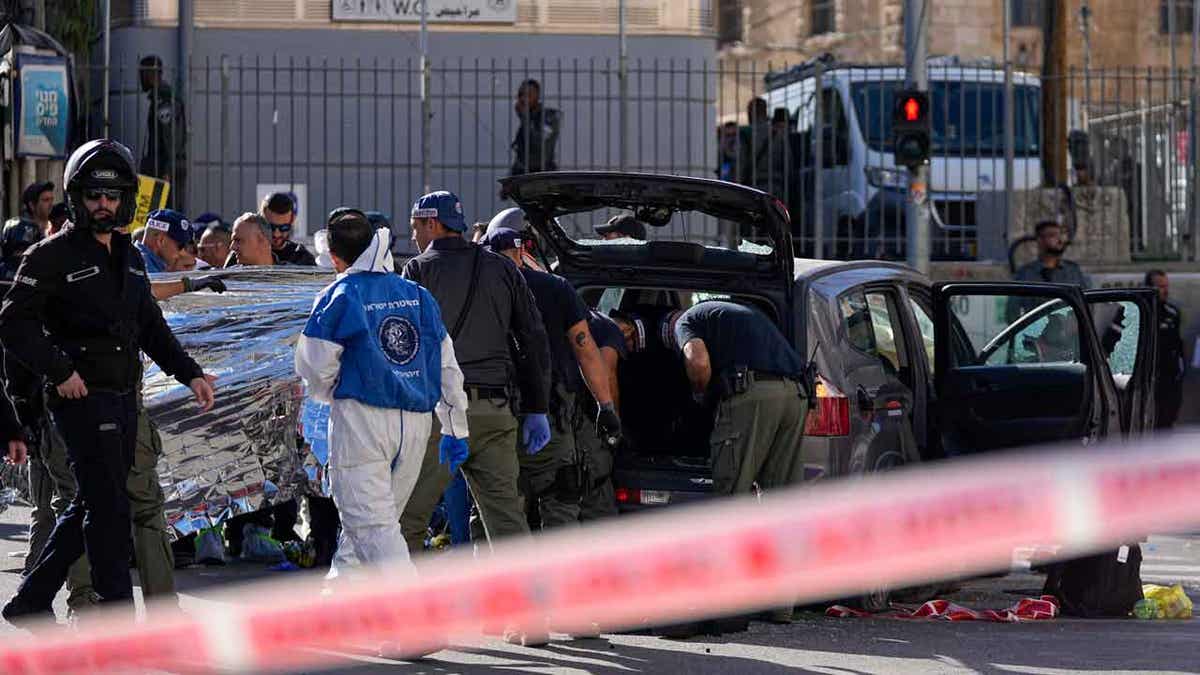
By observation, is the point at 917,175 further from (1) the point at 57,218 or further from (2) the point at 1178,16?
(2) the point at 1178,16

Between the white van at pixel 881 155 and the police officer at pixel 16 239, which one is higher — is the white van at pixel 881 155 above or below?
above

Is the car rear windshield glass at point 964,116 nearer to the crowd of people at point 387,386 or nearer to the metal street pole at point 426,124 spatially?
the metal street pole at point 426,124

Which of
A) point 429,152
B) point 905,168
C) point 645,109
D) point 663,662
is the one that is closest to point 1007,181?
point 905,168

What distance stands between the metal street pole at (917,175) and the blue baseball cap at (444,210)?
953 centimetres

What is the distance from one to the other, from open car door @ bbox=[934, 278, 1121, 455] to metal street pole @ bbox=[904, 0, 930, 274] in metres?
7.36

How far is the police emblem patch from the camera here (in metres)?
7.74

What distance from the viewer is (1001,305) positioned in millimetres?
18266

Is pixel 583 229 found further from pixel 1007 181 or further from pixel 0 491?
A: pixel 0 491

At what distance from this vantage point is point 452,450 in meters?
8.14

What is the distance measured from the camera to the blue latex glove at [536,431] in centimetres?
862

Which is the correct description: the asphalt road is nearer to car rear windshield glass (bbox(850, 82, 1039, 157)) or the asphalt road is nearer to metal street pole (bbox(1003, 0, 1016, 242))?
metal street pole (bbox(1003, 0, 1016, 242))

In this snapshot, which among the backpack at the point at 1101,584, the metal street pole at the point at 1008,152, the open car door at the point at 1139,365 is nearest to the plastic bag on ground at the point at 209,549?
the backpack at the point at 1101,584

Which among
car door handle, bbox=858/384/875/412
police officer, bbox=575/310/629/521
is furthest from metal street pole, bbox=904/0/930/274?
police officer, bbox=575/310/629/521

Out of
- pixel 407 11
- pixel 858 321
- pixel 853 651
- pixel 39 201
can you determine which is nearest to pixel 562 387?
pixel 858 321
